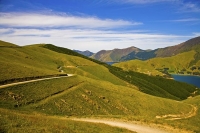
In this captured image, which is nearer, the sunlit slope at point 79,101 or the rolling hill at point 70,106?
the rolling hill at point 70,106

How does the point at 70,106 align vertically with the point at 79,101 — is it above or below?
below

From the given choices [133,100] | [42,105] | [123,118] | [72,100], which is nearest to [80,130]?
[123,118]

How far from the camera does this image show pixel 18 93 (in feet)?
145

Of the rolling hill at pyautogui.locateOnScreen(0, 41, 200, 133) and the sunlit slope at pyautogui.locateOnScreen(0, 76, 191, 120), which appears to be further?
the sunlit slope at pyautogui.locateOnScreen(0, 76, 191, 120)

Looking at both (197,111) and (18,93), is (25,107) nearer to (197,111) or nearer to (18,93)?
(18,93)

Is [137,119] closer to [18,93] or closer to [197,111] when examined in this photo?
[18,93]

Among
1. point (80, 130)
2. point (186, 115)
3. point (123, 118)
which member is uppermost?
point (80, 130)

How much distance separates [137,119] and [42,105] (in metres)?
20.9

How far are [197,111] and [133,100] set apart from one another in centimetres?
2470

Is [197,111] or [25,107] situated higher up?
[25,107]

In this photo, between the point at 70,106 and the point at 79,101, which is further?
the point at 79,101

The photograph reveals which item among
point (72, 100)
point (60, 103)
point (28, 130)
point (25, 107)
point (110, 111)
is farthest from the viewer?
point (110, 111)

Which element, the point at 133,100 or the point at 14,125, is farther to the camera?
the point at 133,100

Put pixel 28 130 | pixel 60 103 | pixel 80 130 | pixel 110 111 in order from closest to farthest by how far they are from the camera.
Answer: pixel 28 130, pixel 80 130, pixel 60 103, pixel 110 111
